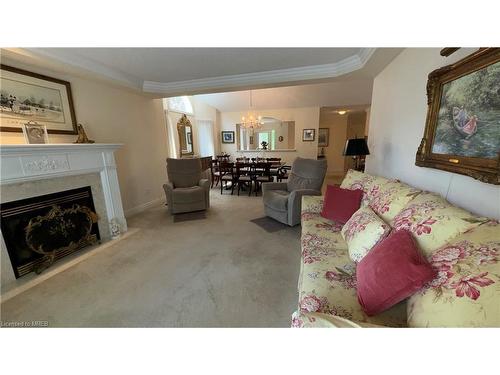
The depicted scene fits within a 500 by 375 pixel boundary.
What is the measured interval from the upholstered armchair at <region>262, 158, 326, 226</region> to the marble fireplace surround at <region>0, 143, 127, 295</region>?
2210 millimetres

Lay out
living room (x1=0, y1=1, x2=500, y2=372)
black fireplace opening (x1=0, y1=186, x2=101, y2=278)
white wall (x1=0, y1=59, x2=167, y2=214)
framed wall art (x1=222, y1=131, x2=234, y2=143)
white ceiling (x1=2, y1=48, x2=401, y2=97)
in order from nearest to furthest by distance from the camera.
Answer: living room (x1=0, y1=1, x2=500, y2=372) → black fireplace opening (x1=0, y1=186, x2=101, y2=278) → white ceiling (x1=2, y1=48, x2=401, y2=97) → white wall (x1=0, y1=59, x2=167, y2=214) → framed wall art (x1=222, y1=131, x2=234, y2=143)

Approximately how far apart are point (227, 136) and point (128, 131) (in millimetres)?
4188

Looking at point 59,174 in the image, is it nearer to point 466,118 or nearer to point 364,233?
point 364,233

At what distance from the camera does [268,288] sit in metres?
1.68

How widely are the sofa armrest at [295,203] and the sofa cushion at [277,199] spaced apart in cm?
9

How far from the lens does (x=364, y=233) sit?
51.1 inches

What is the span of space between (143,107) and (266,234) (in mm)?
3337

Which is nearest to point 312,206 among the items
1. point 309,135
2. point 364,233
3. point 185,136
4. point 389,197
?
point 389,197

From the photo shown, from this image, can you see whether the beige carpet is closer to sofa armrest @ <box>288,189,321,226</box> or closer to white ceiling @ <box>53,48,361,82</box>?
sofa armrest @ <box>288,189,321,226</box>

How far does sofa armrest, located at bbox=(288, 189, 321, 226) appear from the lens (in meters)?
2.73
